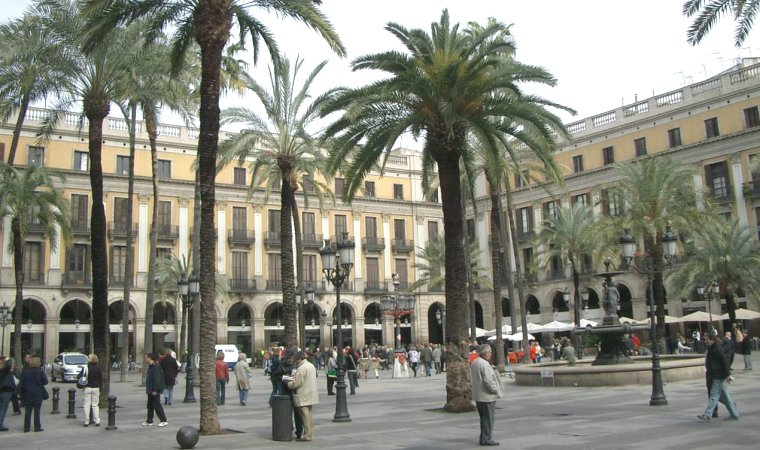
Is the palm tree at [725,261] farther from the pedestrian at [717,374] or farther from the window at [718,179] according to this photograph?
the pedestrian at [717,374]

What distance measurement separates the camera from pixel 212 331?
1392 centimetres

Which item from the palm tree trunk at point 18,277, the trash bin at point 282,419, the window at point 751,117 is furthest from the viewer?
the window at point 751,117

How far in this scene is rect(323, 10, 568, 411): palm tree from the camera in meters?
16.5

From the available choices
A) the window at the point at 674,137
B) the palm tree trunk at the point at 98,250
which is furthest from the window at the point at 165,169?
the window at the point at 674,137

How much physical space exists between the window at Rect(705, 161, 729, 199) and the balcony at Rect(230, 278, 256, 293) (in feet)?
107

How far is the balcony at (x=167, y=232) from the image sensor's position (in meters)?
52.5

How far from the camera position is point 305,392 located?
501 inches

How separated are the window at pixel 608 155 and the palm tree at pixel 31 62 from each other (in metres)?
40.4

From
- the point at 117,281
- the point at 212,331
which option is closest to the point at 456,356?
the point at 212,331

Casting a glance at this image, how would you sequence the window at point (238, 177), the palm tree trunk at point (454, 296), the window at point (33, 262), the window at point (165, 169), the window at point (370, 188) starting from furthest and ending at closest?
1. the window at point (370, 188)
2. the window at point (238, 177)
3. the window at point (165, 169)
4. the window at point (33, 262)
5. the palm tree trunk at point (454, 296)

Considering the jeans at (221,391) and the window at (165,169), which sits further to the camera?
the window at (165,169)

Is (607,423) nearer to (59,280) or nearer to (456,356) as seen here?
(456,356)

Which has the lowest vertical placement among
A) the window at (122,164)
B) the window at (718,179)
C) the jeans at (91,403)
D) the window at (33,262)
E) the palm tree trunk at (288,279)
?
the jeans at (91,403)

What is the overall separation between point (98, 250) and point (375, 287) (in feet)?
135
